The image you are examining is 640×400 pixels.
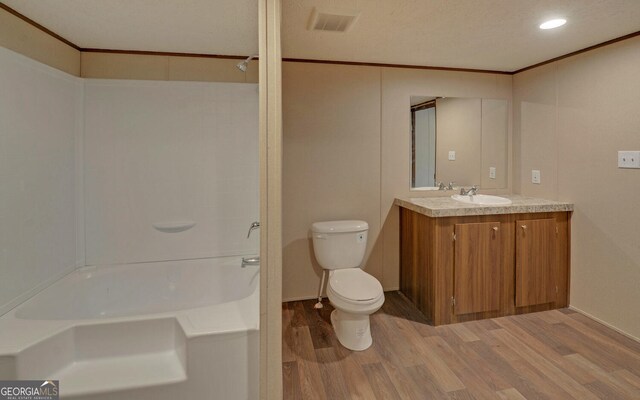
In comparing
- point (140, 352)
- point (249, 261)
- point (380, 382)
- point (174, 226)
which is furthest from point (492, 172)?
point (140, 352)

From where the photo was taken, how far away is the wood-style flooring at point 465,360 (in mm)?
1821

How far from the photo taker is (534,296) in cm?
271

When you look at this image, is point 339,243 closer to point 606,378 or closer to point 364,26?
point 364,26

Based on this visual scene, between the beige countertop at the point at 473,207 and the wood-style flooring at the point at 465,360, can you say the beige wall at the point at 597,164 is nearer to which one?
the beige countertop at the point at 473,207

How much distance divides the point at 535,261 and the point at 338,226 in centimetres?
163

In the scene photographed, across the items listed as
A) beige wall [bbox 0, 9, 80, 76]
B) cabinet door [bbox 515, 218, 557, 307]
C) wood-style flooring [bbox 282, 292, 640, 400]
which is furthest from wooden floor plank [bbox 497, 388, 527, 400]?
beige wall [bbox 0, 9, 80, 76]

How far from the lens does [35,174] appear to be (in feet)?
6.56

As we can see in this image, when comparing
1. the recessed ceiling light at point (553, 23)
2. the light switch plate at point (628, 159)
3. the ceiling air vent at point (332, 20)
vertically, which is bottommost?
the light switch plate at point (628, 159)

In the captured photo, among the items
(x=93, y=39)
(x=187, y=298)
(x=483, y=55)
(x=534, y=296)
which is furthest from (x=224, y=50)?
(x=534, y=296)

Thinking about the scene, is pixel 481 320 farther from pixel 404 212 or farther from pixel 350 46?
pixel 350 46

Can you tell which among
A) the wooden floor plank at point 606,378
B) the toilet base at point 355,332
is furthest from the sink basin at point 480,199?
the toilet base at point 355,332

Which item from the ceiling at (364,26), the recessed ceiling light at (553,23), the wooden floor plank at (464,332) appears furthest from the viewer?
the wooden floor plank at (464,332)

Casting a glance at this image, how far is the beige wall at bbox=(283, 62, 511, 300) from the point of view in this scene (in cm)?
286

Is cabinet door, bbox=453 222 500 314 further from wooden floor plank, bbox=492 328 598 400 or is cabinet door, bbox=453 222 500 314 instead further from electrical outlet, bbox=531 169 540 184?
electrical outlet, bbox=531 169 540 184
